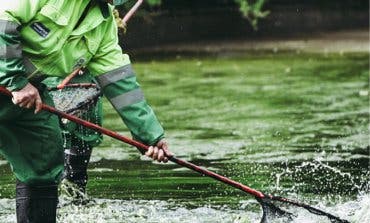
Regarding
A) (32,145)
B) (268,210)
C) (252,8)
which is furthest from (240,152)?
(252,8)

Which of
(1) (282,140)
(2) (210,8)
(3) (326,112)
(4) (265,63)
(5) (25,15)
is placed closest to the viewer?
(5) (25,15)

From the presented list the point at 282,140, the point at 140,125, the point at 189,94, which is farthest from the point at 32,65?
the point at 189,94

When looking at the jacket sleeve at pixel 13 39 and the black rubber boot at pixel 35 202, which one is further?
the black rubber boot at pixel 35 202

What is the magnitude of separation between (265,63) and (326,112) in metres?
6.65

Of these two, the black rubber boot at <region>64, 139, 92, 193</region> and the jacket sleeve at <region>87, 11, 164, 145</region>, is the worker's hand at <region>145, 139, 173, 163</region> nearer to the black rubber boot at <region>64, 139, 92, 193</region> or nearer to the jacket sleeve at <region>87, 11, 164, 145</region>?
the jacket sleeve at <region>87, 11, 164, 145</region>

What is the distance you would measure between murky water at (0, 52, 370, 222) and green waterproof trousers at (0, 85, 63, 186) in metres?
1.26

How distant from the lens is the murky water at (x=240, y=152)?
6.39 meters

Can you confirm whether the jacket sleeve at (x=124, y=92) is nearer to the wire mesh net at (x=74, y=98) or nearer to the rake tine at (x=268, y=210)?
the rake tine at (x=268, y=210)

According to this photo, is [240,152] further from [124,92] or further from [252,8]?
[252,8]

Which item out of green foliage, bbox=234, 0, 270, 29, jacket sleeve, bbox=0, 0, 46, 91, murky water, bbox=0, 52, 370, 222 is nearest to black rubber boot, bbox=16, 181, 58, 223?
jacket sleeve, bbox=0, 0, 46, 91

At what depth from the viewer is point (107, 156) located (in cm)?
855

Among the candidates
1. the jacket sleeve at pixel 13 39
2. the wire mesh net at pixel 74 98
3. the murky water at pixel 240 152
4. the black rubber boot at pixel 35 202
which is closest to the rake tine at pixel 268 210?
the murky water at pixel 240 152

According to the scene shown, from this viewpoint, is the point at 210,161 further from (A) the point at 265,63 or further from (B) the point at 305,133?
(A) the point at 265,63

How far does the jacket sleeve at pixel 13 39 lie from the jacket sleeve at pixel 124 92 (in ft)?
1.78
